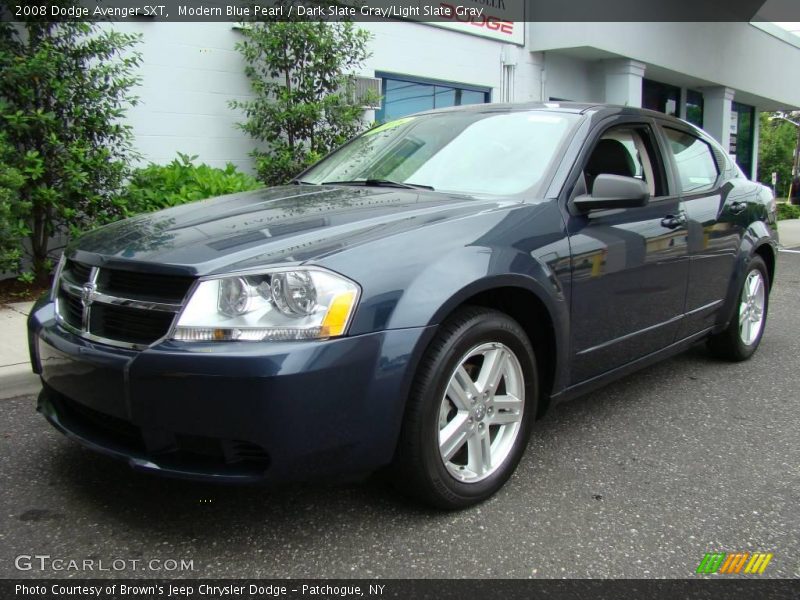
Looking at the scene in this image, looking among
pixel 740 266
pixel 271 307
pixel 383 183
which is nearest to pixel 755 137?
pixel 740 266

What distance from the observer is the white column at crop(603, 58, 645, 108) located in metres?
13.5

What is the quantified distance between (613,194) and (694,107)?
54.9 feet

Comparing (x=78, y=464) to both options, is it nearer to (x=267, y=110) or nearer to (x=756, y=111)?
(x=267, y=110)

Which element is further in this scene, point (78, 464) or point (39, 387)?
point (39, 387)

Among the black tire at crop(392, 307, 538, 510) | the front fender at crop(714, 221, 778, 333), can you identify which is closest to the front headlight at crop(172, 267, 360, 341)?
the black tire at crop(392, 307, 538, 510)

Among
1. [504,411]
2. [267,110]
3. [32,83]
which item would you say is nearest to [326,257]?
[504,411]

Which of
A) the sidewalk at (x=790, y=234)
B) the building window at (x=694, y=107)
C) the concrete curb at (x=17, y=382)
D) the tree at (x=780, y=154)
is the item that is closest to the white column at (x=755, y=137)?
the sidewalk at (x=790, y=234)

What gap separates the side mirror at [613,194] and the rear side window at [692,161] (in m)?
1.01

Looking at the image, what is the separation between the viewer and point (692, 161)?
432 centimetres

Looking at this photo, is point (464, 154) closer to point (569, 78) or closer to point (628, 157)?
point (628, 157)

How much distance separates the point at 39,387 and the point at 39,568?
2.09 m

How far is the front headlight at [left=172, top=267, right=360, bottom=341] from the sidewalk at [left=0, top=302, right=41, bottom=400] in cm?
236

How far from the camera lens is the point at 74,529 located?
8.46ft

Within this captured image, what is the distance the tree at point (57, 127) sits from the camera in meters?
5.84
